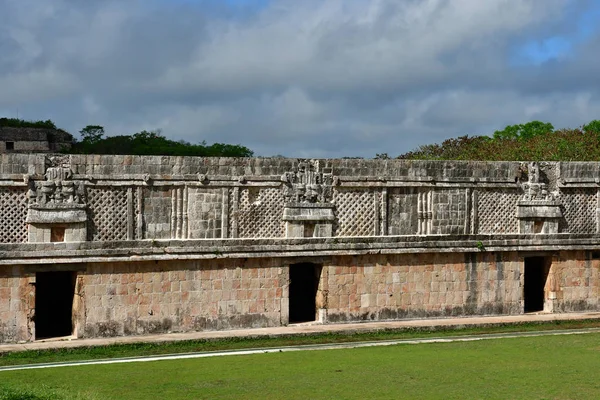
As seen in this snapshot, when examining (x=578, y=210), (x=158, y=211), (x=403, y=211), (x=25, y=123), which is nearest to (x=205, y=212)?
(x=158, y=211)

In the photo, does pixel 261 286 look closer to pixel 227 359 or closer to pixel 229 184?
pixel 229 184

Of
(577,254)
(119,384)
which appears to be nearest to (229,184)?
(119,384)

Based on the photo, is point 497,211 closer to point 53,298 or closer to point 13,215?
point 53,298

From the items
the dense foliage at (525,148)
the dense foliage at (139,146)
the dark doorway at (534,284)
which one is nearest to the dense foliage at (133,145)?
the dense foliage at (139,146)

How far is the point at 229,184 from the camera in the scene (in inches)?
731

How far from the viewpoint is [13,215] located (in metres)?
16.9

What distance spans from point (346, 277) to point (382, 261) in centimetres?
92

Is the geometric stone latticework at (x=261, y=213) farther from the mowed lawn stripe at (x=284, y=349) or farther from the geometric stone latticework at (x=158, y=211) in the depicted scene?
the mowed lawn stripe at (x=284, y=349)

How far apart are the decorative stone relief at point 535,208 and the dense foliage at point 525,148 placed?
7.23 m

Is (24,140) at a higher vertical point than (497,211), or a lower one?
higher

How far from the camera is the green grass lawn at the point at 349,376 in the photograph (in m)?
11.9

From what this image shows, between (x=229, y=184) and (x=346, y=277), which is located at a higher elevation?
(x=229, y=184)

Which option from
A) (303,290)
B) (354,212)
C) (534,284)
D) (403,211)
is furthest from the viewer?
(534,284)

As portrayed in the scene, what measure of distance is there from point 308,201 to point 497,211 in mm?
4823
